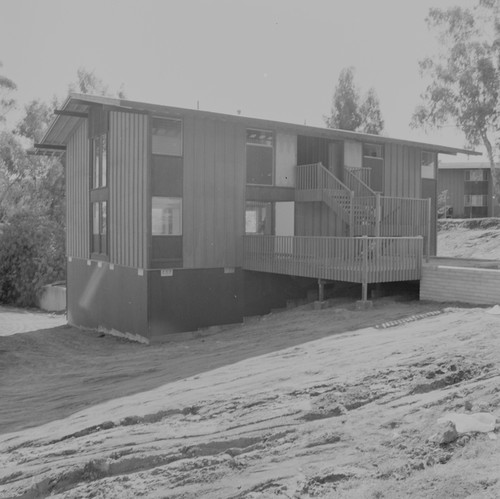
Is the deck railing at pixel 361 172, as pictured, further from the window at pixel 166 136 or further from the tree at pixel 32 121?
the tree at pixel 32 121

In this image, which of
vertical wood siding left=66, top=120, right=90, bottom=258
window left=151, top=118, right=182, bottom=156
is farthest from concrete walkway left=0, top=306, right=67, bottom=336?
window left=151, top=118, right=182, bottom=156

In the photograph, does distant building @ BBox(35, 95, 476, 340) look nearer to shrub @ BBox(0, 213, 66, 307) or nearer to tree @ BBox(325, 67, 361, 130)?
shrub @ BBox(0, 213, 66, 307)

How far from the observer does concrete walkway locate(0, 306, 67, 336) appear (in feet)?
79.8

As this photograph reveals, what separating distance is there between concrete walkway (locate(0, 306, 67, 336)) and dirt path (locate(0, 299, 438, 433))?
3.52 metres

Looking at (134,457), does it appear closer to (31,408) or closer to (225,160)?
(31,408)

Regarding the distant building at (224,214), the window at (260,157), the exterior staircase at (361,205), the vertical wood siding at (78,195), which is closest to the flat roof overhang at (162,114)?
the distant building at (224,214)

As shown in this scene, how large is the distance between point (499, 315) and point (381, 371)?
5.25m

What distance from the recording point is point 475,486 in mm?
5133

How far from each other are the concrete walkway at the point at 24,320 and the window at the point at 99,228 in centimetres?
435

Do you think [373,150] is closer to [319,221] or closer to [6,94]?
[319,221]

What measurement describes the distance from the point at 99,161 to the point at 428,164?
12.6 m

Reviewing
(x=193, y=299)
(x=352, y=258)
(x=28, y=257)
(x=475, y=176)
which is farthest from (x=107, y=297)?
(x=475, y=176)

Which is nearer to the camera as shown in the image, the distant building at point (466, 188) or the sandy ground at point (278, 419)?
the sandy ground at point (278, 419)

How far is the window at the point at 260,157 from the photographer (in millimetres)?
20094
